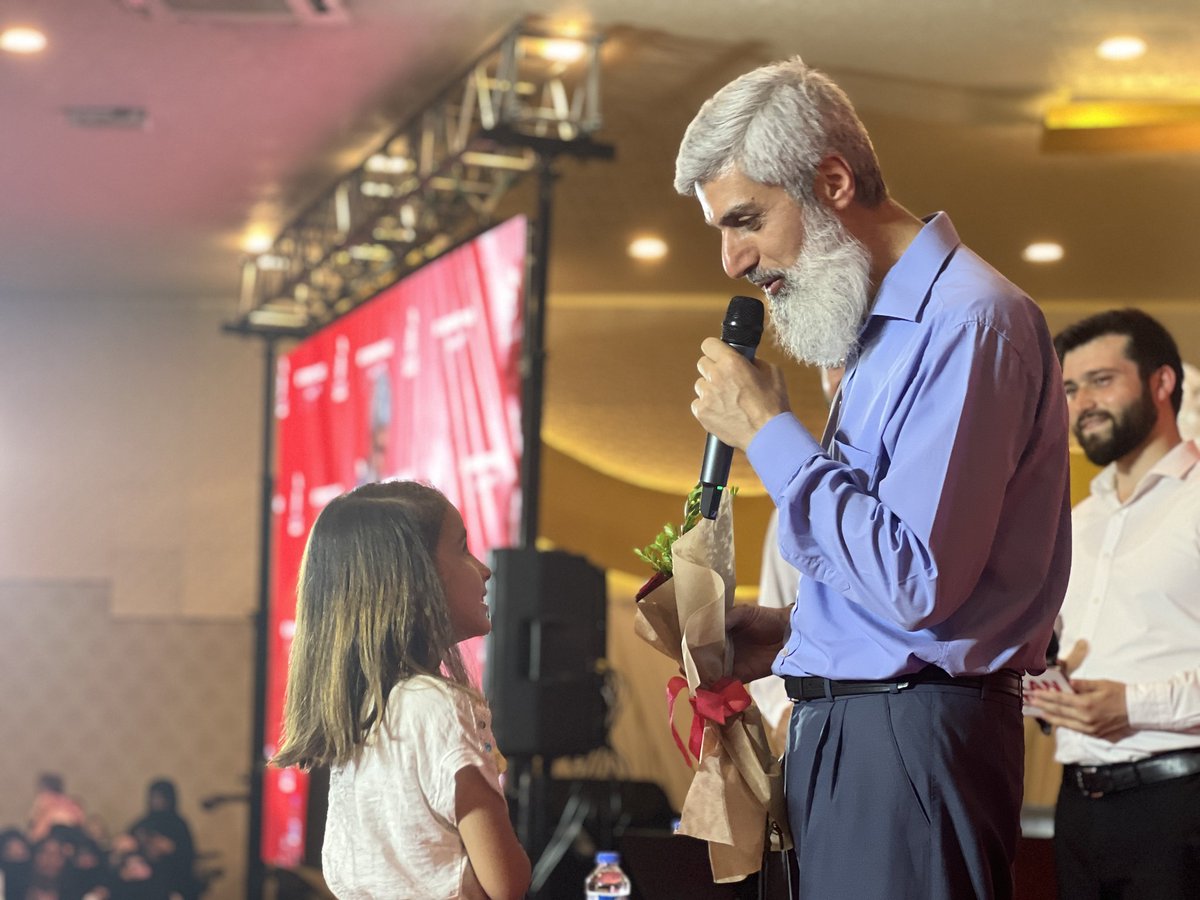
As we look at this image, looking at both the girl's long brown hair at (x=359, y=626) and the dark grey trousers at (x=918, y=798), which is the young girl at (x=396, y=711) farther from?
the dark grey trousers at (x=918, y=798)

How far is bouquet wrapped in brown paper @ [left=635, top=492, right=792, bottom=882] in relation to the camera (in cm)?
168

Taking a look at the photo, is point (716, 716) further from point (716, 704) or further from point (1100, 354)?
point (1100, 354)

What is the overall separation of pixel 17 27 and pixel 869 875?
4.81 m

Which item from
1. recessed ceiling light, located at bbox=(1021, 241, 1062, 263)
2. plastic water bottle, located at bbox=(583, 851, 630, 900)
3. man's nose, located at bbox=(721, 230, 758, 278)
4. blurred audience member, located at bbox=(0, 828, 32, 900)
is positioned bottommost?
blurred audience member, located at bbox=(0, 828, 32, 900)

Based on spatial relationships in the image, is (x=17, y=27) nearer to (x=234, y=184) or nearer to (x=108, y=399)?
(x=234, y=184)

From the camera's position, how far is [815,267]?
1624 millimetres

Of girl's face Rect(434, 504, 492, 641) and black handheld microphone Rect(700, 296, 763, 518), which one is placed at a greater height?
black handheld microphone Rect(700, 296, 763, 518)

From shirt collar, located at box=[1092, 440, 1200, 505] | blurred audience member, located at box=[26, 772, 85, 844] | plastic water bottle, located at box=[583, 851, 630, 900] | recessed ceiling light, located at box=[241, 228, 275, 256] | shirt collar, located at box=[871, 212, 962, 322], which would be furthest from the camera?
recessed ceiling light, located at box=[241, 228, 275, 256]

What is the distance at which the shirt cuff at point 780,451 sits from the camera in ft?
4.90

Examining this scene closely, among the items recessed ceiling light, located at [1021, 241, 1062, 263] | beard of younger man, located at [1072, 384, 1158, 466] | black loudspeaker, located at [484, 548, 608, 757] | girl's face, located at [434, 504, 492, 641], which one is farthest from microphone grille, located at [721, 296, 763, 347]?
recessed ceiling light, located at [1021, 241, 1062, 263]

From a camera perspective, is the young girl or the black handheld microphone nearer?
the black handheld microphone

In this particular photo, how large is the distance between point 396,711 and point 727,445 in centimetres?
66

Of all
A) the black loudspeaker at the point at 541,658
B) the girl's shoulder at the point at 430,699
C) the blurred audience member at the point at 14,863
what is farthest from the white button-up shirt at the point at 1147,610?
the blurred audience member at the point at 14,863

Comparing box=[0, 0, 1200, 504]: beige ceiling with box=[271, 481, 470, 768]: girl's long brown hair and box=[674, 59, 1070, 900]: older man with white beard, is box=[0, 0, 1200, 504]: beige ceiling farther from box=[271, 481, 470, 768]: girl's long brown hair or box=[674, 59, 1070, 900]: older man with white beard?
box=[674, 59, 1070, 900]: older man with white beard
